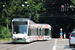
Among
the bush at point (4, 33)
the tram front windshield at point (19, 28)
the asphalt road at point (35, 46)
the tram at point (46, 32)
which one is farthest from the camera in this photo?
the bush at point (4, 33)

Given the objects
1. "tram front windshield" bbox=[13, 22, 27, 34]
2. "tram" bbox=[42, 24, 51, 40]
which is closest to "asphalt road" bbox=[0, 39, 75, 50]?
"tram front windshield" bbox=[13, 22, 27, 34]

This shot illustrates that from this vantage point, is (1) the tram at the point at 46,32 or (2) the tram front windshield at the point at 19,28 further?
(1) the tram at the point at 46,32

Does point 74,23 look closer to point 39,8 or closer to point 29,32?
point 39,8

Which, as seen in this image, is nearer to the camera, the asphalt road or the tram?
the asphalt road

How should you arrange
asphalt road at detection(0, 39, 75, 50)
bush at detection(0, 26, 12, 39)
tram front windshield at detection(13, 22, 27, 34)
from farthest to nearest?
bush at detection(0, 26, 12, 39) → tram front windshield at detection(13, 22, 27, 34) → asphalt road at detection(0, 39, 75, 50)

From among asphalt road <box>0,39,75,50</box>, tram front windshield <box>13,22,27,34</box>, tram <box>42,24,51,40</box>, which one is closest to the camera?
asphalt road <box>0,39,75,50</box>

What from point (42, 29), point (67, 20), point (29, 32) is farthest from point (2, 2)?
point (67, 20)

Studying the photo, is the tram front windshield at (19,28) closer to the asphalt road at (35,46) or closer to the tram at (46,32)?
the asphalt road at (35,46)

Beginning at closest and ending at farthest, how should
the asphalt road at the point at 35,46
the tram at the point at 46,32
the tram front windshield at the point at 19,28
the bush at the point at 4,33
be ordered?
the asphalt road at the point at 35,46, the tram front windshield at the point at 19,28, the tram at the point at 46,32, the bush at the point at 4,33

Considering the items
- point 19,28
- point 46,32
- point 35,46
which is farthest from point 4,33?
point 35,46

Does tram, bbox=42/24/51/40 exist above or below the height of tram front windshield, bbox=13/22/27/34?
below

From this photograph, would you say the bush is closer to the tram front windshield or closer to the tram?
the tram

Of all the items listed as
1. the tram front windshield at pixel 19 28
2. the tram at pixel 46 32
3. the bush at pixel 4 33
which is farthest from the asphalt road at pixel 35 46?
the bush at pixel 4 33

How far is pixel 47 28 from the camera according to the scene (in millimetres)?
Answer: 51625
